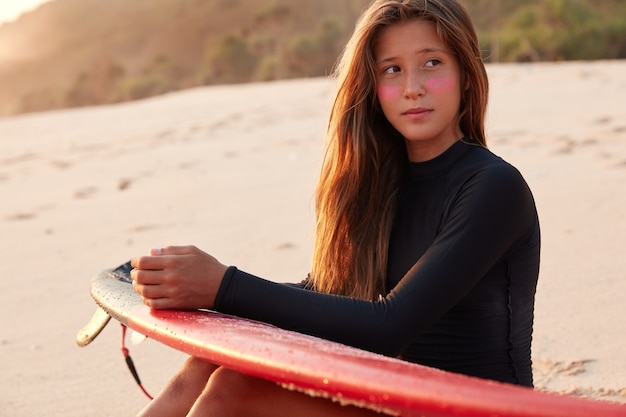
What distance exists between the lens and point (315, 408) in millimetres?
1696

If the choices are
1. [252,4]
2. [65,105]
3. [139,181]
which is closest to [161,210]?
[139,181]

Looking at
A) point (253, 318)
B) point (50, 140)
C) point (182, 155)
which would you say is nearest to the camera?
point (253, 318)

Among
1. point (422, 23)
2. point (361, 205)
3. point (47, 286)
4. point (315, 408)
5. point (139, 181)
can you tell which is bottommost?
Answer: point (139, 181)

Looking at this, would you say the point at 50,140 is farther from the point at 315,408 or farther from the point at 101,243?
the point at 315,408

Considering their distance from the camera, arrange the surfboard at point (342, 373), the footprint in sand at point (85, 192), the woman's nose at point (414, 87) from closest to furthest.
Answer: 1. the surfboard at point (342, 373)
2. the woman's nose at point (414, 87)
3. the footprint in sand at point (85, 192)

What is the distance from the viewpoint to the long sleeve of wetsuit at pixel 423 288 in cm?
178

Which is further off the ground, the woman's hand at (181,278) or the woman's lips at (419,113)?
the woman's lips at (419,113)

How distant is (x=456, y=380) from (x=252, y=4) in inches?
2417

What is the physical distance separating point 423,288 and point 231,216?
3542 millimetres

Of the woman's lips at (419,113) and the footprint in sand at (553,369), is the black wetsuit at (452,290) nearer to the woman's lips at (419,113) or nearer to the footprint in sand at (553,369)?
the woman's lips at (419,113)

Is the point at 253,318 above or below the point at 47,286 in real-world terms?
above

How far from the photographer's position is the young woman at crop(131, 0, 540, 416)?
1.79m

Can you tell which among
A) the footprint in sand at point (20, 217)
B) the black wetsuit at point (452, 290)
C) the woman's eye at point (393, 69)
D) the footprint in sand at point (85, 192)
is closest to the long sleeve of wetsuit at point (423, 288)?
the black wetsuit at point (452, 290)

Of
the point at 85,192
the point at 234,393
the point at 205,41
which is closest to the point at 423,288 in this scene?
the point at 234,393
